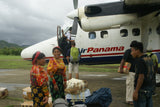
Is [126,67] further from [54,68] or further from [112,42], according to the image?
[112,42]

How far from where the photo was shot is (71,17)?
20.2ft

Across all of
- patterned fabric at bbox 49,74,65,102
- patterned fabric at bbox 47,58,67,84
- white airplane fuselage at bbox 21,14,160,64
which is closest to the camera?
patterned fabric at bbox 47,58,67,84

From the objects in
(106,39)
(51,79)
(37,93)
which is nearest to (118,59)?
(106,39)

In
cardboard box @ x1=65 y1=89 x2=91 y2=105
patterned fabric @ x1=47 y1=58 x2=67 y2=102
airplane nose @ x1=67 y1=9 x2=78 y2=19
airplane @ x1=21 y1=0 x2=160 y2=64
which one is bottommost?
cardboard box @ x1=65 y1=89 x2=91 y2=105

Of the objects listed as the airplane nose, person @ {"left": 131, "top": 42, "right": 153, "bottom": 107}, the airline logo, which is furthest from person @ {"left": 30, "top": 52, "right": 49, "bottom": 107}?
the airline logo

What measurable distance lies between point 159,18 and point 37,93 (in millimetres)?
6285

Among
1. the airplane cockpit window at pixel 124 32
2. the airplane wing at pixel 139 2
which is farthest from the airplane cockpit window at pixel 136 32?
the airplane wing at pixel 139 2

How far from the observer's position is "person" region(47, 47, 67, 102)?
3098 mm

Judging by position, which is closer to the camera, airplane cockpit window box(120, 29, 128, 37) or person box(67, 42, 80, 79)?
person box(67, 42, 80, 79)

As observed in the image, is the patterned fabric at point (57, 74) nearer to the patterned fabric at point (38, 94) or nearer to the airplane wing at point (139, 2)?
the patterned fabric at point (38, 94)

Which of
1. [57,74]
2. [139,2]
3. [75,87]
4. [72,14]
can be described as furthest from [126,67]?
[72,14]

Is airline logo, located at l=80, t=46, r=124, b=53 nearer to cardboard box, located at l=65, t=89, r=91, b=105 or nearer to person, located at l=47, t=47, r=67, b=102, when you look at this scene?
cardboard box, located at l=65, t=89, r=91, b=105

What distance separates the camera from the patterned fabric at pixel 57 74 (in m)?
3.10

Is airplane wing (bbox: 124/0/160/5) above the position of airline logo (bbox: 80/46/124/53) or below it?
above
